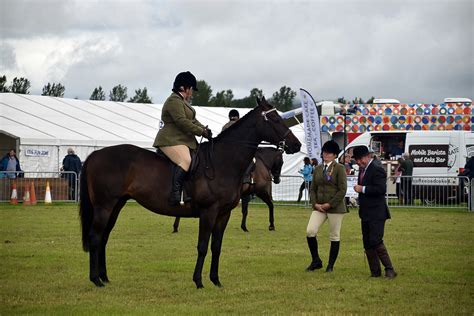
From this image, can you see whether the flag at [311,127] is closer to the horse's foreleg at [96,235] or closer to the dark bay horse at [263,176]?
the dark bay horse at [263,176]

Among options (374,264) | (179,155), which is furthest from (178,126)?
(374,264)

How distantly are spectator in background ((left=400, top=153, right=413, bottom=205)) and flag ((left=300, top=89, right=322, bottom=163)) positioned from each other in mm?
4768

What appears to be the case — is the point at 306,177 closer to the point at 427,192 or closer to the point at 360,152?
the point at 427,192

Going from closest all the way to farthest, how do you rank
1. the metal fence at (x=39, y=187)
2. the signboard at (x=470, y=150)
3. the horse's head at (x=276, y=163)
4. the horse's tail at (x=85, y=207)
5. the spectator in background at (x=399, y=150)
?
the horse's tail at (x=85, y=207)
the horse's head at (x=276, y=163)
the metal fence at (x=39, y=187)
the signboard at (x=470, y=150)
the spectator in background at (x=399, y=150)

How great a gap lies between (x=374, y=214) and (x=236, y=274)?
233 cm

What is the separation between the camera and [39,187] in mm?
30391

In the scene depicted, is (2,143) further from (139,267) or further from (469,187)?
(139,267)

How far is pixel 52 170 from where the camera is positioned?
1303 inches

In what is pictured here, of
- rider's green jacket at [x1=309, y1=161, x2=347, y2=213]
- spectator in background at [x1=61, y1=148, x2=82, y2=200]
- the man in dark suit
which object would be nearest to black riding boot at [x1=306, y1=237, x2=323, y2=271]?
rider's green jacket at [x1=309, y1=161, x2=347, y2=213]

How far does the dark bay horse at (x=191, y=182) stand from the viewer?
11.2 m

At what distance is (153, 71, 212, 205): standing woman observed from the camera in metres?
11.2

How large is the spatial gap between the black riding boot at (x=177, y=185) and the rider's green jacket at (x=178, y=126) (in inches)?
17.5

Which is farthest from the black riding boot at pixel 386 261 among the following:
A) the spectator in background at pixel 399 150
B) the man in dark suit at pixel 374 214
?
the spectator in background at pixel 399 150

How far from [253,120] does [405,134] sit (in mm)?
21878
